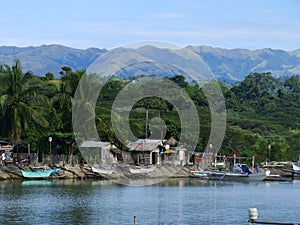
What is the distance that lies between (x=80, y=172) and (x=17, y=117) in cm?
592

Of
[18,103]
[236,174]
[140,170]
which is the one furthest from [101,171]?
[236,174]

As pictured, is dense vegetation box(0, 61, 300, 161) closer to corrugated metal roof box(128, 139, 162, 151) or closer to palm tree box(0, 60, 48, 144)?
palm tree box(0, 60, 48, 144)

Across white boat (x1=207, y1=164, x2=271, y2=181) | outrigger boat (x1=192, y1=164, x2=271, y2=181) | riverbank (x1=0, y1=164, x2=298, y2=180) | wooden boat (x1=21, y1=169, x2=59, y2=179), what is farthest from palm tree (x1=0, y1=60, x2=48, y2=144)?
white boat (x1=207, y1=164, x2=271, y2=181)

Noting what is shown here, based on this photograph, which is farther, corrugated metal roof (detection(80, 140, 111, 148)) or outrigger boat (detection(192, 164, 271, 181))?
corrugated metal roof (detection(80, 140, 111, 148))

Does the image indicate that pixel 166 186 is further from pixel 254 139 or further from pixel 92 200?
pixel 254 139

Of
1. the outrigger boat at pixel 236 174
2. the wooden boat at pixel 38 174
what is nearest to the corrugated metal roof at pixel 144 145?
the outrigger boat at pixel 236 174

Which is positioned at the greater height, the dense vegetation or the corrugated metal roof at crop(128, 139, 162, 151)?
the dense vegetation

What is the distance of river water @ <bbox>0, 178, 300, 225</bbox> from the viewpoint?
24297 millimetres

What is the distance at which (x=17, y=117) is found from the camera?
149 ft

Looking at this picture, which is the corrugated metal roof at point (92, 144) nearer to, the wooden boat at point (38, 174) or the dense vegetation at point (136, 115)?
the dense vegetation at point (136, 115)

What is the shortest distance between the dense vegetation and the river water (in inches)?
258

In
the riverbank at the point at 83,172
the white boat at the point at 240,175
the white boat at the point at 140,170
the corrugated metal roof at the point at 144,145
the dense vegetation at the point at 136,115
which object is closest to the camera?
the riverbank at the point at 83,172

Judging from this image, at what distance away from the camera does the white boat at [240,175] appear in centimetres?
4722

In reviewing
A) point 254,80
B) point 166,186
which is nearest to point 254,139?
point 166,186
